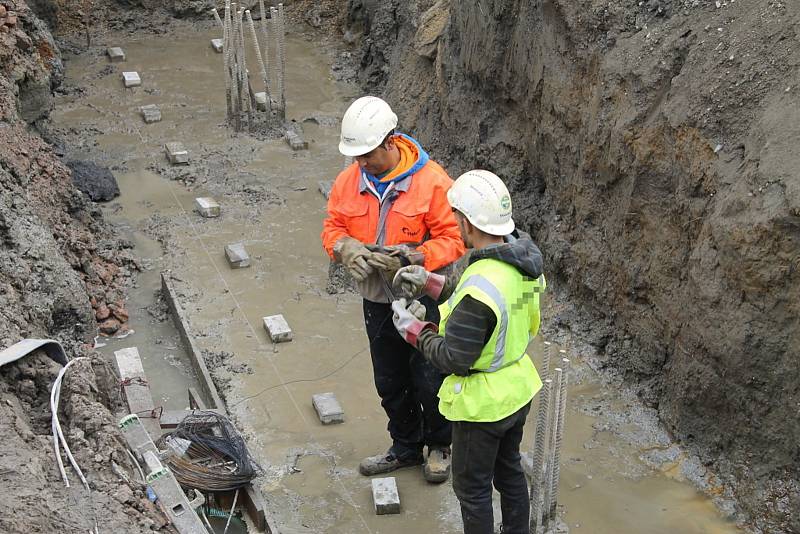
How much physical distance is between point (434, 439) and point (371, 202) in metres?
1.40

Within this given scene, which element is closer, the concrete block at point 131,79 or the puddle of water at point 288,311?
the puddle of water at point 288,311

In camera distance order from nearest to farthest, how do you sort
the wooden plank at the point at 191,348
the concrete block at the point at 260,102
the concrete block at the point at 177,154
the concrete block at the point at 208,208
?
1. the wooden plank at the point at 191,348
2. the concrete block at the point at 208,208
3. the concrete block at the point at 177,154
4. the concrete block at the point at 260,102

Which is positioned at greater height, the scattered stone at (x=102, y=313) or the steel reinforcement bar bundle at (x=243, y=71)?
the steel reinforcement bar bundle at (x=243, y=71)

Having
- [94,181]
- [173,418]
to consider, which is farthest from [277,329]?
[94,181]

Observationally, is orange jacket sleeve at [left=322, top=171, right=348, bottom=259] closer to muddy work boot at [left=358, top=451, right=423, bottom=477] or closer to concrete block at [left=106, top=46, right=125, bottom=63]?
muddy work boot at [left=358, top=451, right=423, bottom=477]

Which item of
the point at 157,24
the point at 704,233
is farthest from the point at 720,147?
the point at 157,24

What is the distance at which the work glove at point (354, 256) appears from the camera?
16.0 ft

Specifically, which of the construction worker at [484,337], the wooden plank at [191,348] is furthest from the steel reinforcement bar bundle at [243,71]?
the construction worker at [484,337]

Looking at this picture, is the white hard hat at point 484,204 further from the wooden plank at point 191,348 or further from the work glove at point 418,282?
the wooden plank at point 191,348

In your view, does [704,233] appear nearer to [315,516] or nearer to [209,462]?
[315,516]

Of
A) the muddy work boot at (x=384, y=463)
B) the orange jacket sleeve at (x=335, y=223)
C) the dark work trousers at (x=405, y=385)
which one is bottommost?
the muddy work boot at (x=384, y=463)

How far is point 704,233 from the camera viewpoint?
5.72 metres

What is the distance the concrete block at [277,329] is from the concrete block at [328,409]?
2.64 ft

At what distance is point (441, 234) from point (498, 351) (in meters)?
Result: 0.98
